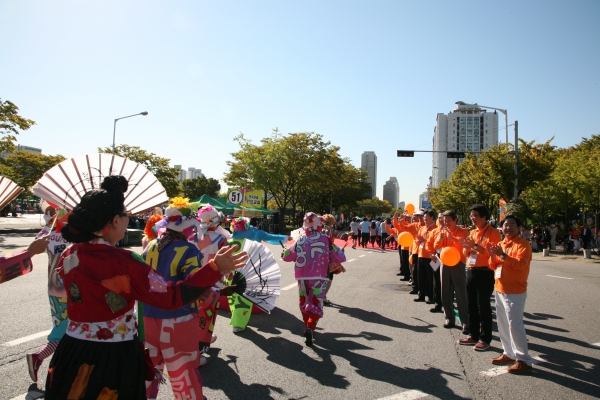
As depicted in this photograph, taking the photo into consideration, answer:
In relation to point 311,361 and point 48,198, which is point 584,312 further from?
point 48,198

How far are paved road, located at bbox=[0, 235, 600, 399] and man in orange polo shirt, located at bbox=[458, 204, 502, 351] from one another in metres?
0.29

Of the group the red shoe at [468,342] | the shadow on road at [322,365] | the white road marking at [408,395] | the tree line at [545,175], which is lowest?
the shadow on road at [322,365]

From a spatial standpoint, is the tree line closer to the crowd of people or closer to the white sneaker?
the crowd of people

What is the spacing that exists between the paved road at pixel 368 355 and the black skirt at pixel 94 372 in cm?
180

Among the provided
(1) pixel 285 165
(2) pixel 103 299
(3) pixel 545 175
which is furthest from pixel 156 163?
(2) pixel 103 299

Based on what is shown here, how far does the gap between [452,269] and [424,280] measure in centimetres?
225

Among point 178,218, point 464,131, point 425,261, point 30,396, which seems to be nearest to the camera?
point 178,218

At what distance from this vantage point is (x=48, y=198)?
3754mm

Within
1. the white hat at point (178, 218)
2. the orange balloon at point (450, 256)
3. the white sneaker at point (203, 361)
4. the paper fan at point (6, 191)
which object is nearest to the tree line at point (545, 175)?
the orange balloon at point (450, 256)

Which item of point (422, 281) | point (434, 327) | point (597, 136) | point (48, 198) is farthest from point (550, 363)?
point (597, 136)

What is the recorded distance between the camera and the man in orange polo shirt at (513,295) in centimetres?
487

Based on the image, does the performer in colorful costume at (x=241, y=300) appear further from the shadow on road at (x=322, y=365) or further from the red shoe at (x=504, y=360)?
the red shoe at (x=504, y=360)

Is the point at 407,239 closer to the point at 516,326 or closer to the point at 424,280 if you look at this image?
the point at 424,280

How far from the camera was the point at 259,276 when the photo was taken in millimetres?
6008
